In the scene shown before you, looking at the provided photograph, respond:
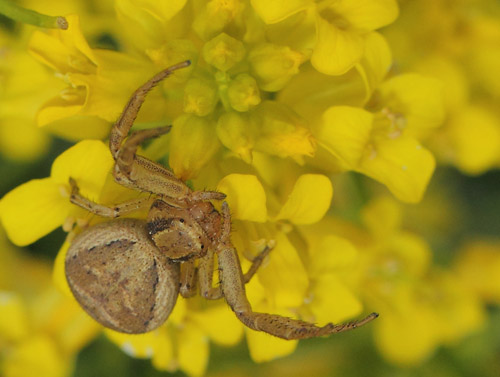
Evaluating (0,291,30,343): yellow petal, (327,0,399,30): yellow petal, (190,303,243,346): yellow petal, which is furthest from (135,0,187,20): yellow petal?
(0,291,30,343): yellow petal

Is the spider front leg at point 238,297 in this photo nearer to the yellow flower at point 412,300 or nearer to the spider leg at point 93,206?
the spider leg at point 93,206

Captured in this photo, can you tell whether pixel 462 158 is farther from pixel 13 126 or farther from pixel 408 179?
pixel 13 126

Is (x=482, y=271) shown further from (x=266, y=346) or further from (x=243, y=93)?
(x=243, y=93)

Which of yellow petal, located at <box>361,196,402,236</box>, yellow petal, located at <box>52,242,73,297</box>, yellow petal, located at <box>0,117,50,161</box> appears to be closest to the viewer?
yellow petal, located at <box>52,242,73,297</box>

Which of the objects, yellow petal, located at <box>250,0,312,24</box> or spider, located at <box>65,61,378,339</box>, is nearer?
yellow petal, located at <box>250,0,312,24</box>

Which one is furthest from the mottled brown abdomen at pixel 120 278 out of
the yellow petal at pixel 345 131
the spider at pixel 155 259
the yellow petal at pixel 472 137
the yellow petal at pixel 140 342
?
the yellow petal at pixel 472 137

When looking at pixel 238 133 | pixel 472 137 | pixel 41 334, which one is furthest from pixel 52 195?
pixel 472 137

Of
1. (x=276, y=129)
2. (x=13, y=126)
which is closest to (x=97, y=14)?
(x=13, y=126)

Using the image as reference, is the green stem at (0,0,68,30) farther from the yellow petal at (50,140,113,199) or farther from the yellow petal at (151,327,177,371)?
the yellow petal at (151,327,177,371)

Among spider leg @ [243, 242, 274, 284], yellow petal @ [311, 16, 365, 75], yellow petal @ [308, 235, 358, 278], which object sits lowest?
yellow petal @ [308, 235, 358, 278]
